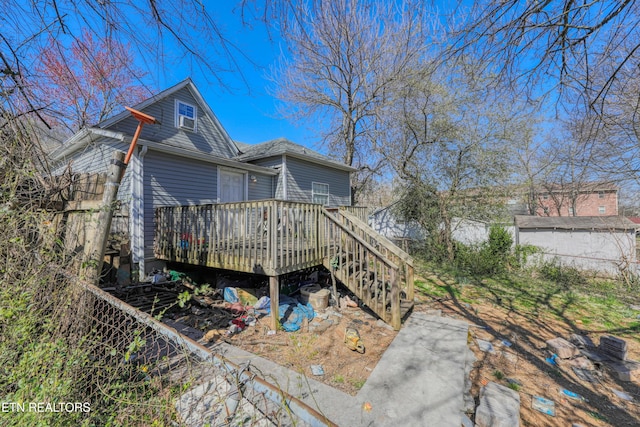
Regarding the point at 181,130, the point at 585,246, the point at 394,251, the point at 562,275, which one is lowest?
the point at 562,275

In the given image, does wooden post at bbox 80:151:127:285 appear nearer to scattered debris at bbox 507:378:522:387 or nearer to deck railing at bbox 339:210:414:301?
deck railing at bbox 339:210:414:301

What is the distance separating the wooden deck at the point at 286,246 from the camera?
14.3 feet

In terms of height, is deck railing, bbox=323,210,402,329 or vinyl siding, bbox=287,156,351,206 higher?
vinyl siding, bbox=287,156,351,206

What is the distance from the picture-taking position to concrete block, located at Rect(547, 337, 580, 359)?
3708mm

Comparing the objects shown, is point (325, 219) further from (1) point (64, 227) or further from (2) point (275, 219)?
(1) point (64, 227)

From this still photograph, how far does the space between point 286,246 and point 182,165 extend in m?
4.77

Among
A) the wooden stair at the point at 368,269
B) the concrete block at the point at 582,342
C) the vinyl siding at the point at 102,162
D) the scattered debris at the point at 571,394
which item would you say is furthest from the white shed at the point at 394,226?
the vinyl siding at the point at 102,162

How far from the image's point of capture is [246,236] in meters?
5.25

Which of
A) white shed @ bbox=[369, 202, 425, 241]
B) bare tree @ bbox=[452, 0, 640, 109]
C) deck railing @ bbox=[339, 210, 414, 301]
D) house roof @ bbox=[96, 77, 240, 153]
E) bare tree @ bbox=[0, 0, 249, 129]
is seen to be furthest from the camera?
white shed @ bbox=[369, 202, 425, 241]

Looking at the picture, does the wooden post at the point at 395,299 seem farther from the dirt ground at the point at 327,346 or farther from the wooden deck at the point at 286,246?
the dirt ground at the point at 327,346

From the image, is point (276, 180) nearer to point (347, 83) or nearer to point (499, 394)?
point (347, 83)

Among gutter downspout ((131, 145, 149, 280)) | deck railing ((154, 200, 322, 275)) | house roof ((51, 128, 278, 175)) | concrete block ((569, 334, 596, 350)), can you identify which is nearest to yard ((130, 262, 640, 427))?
concrete block ((569, 334, 596, 350))

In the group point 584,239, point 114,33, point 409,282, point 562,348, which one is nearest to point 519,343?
point 562,348

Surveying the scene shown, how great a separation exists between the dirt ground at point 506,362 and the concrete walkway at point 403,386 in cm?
20
